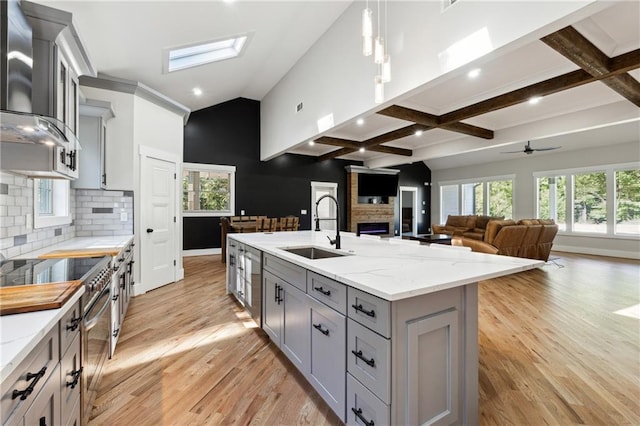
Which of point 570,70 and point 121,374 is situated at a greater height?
point 570,70

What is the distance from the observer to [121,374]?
2074mm

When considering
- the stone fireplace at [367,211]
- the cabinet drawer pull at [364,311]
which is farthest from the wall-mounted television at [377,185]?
the cabinet drawer pull at [364,311]

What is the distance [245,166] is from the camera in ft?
25.3

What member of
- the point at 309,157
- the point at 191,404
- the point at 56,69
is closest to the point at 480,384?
the point at 191,404

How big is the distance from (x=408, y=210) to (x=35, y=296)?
11.0 m

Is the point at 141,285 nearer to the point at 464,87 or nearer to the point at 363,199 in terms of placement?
the point at 464,87

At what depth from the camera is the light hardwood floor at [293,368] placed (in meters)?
1.69

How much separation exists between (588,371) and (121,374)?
338 cm

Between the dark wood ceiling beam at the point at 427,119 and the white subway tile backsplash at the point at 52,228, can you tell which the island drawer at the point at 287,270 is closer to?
the white subway tile backsplash at the point at 52,228

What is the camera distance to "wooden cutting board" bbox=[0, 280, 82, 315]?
98 centimetres

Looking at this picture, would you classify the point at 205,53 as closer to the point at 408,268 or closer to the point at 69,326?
the point at 69,326

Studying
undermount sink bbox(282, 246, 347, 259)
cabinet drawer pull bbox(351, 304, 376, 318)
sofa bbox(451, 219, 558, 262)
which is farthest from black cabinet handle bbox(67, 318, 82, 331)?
sofa bbox(451, 219, 558, 262)

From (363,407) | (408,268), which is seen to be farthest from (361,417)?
(408,268)

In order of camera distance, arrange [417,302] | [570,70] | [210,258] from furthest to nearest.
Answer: [210,258] < [570,70] < [417,302]
